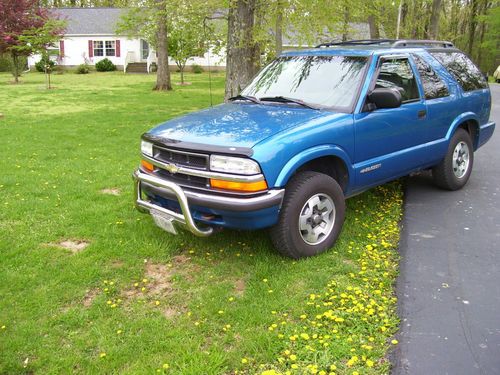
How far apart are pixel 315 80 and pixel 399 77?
99cm

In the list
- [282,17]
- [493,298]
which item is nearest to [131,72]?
[282,17]

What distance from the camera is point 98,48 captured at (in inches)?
1569

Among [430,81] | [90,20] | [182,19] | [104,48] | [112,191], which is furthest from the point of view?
[90,20]

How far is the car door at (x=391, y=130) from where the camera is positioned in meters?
4.87

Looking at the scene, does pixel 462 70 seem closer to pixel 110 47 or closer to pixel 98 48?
pixel 110 47

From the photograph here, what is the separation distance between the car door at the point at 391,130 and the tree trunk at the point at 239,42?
470cm

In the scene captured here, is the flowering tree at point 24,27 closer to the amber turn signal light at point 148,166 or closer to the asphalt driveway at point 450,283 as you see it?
the amber turn signal light at point 148,166

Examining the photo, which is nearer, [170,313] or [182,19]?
[170,313]

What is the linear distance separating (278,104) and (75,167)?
4154mm

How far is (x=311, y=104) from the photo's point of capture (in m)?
4.91

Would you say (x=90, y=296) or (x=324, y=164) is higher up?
(x=324, y=164)

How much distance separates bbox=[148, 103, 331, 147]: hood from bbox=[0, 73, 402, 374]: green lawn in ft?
3.59

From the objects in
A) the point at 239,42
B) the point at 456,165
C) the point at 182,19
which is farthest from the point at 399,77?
the point at 182,19

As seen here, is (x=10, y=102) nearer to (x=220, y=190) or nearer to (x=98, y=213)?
(x=98, y=213)
